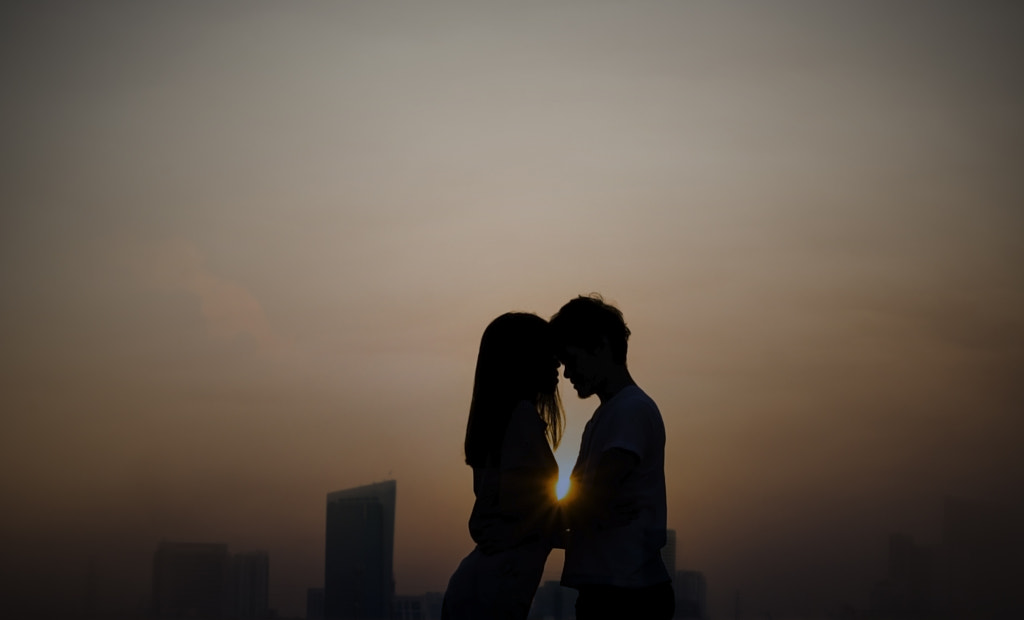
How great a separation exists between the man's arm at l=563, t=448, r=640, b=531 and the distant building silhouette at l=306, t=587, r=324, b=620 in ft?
166

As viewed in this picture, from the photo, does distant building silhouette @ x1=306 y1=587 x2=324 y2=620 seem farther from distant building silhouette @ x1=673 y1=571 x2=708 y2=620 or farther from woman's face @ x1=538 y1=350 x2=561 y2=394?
woman's face @ x1=538 y1=350 x2=561 y2=394

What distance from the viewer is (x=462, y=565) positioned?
3662 mm

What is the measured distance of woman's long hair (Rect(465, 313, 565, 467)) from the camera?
3598 mm

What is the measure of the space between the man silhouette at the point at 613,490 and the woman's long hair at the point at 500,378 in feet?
0.38

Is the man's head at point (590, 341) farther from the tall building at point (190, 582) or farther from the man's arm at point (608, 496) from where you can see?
the tall building at point (190, 582)

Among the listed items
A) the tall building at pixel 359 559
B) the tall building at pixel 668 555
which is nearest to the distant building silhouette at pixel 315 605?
the tall building at pixel 359 559

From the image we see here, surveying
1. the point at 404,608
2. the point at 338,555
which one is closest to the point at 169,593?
the point at 338,555

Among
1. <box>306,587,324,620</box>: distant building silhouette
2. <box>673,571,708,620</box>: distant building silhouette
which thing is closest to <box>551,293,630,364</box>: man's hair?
<box>673,571,708,620</box>: distant building silhouette

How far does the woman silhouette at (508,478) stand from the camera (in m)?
3.55

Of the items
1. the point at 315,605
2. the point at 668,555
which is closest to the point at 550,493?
the point at 668,555

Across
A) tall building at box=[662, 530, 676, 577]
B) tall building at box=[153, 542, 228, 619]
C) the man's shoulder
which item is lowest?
tall building at box=[153, 542, 228, 619]

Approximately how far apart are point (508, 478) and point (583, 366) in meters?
0.44

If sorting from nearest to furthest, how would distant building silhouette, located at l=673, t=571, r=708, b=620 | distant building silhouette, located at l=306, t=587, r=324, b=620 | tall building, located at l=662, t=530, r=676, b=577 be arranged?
tall building, located at l=662, t=530, r=676, b=577 → distant building silhouette, located at l=673, t=571, r=708, b=620 → distant building silhouette, located at l=306, t=587, r=324, b=620

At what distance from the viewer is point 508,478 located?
357cm
